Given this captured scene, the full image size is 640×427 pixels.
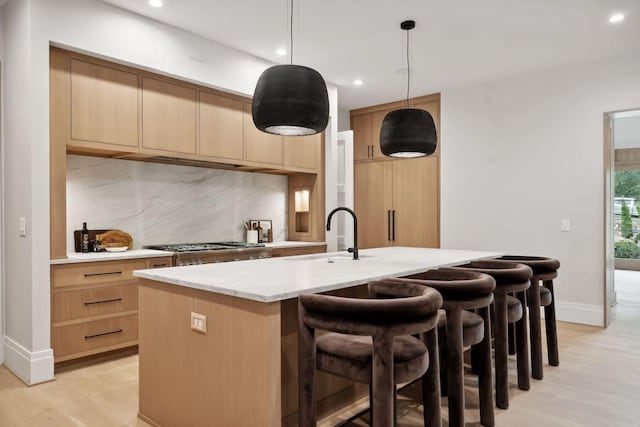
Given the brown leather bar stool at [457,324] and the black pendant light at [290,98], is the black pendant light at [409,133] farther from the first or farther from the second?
the brown leather bar stool at [457,324]

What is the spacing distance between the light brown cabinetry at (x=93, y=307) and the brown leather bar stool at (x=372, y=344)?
220 centimetres

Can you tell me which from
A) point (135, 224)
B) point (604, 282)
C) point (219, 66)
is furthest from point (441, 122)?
point (135, 224)

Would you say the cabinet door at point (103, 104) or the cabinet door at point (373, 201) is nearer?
the cabinet door at point (103, 104)

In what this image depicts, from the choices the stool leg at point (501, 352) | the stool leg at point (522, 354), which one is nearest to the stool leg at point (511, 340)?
the stool leg at point (522, 354)

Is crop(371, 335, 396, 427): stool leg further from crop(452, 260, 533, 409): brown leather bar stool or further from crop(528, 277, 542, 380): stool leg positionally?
crop(528, 277, 542, 380): stool leg

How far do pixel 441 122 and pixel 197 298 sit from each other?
4677mm

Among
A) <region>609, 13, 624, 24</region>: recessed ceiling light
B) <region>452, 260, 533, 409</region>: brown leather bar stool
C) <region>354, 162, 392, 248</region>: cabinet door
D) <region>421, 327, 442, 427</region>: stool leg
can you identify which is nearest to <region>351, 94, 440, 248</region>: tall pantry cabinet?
<region>354, 162, 392, 248</region>: cabinet door

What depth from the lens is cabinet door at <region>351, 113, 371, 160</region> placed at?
21.9 ft

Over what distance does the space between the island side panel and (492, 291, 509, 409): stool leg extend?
1.45 meters

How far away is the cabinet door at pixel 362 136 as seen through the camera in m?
6.68

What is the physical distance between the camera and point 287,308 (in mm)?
2139

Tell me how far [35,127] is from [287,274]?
7.07 feet

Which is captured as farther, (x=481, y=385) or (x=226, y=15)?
(x=226, y=15)

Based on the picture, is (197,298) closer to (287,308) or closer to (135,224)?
(287,308)
